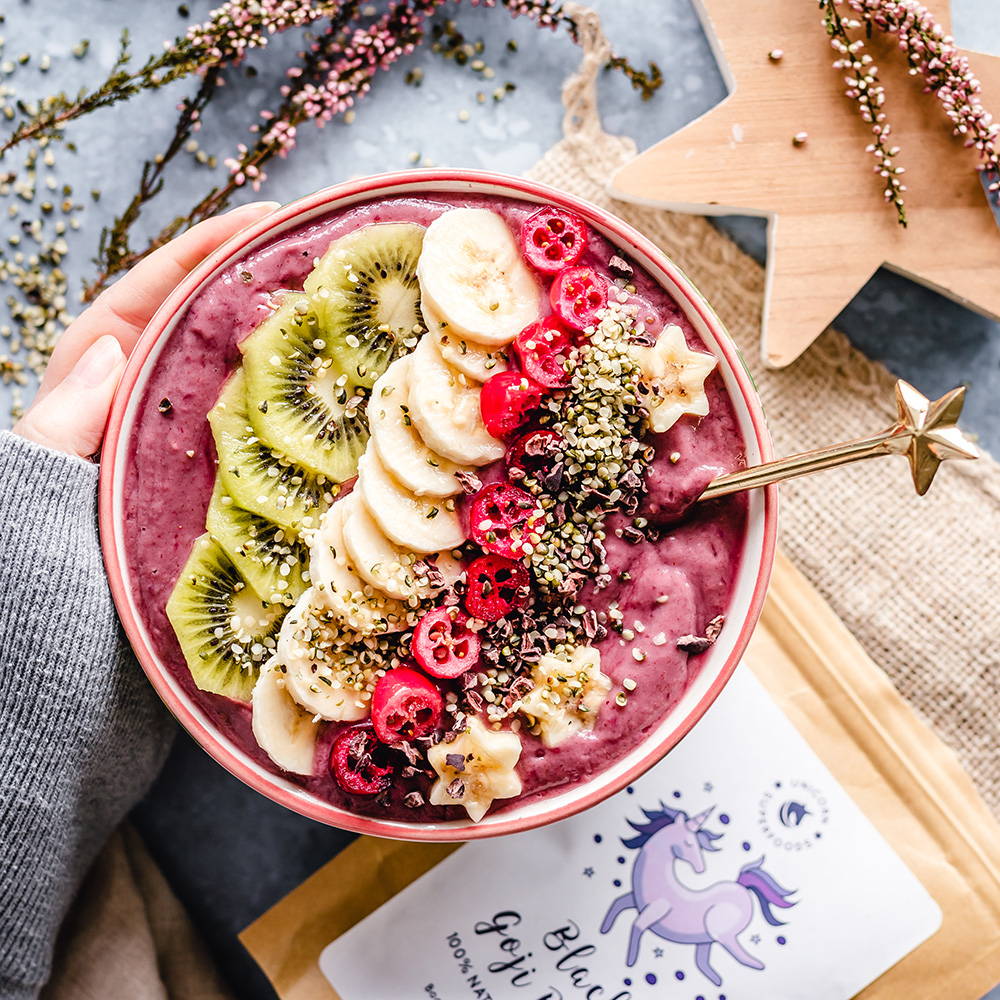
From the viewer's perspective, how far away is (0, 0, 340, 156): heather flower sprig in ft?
9.69

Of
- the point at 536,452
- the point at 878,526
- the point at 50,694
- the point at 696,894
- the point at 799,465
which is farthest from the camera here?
the point at 878,526

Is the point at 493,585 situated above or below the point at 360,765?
above

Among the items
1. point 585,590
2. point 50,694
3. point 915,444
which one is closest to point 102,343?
point 50,694

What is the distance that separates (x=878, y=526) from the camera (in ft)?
10.1

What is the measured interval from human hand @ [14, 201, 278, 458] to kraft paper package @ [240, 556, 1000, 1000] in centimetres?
154

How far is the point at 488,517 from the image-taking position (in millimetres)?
2242

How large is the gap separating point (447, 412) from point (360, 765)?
2.81 feet

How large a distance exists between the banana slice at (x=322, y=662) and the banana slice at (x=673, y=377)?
88cm

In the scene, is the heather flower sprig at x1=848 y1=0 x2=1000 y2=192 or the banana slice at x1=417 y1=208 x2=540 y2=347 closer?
the banana slice at x1=417 y1=208 x2=540 y2=347

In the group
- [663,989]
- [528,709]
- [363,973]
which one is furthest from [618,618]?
[363,973]

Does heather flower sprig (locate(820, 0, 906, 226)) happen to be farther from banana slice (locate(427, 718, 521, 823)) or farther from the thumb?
the thumb

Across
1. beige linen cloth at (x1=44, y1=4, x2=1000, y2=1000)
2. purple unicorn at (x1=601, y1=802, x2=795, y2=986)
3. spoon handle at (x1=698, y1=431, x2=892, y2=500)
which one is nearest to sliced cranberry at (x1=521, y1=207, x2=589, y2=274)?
spoon handle at (x1=698, y1=431, x2=892, y2=500)

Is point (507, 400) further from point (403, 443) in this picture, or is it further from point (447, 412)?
point (403, 443)

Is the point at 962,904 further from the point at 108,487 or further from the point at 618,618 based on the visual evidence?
the point at 108,487
